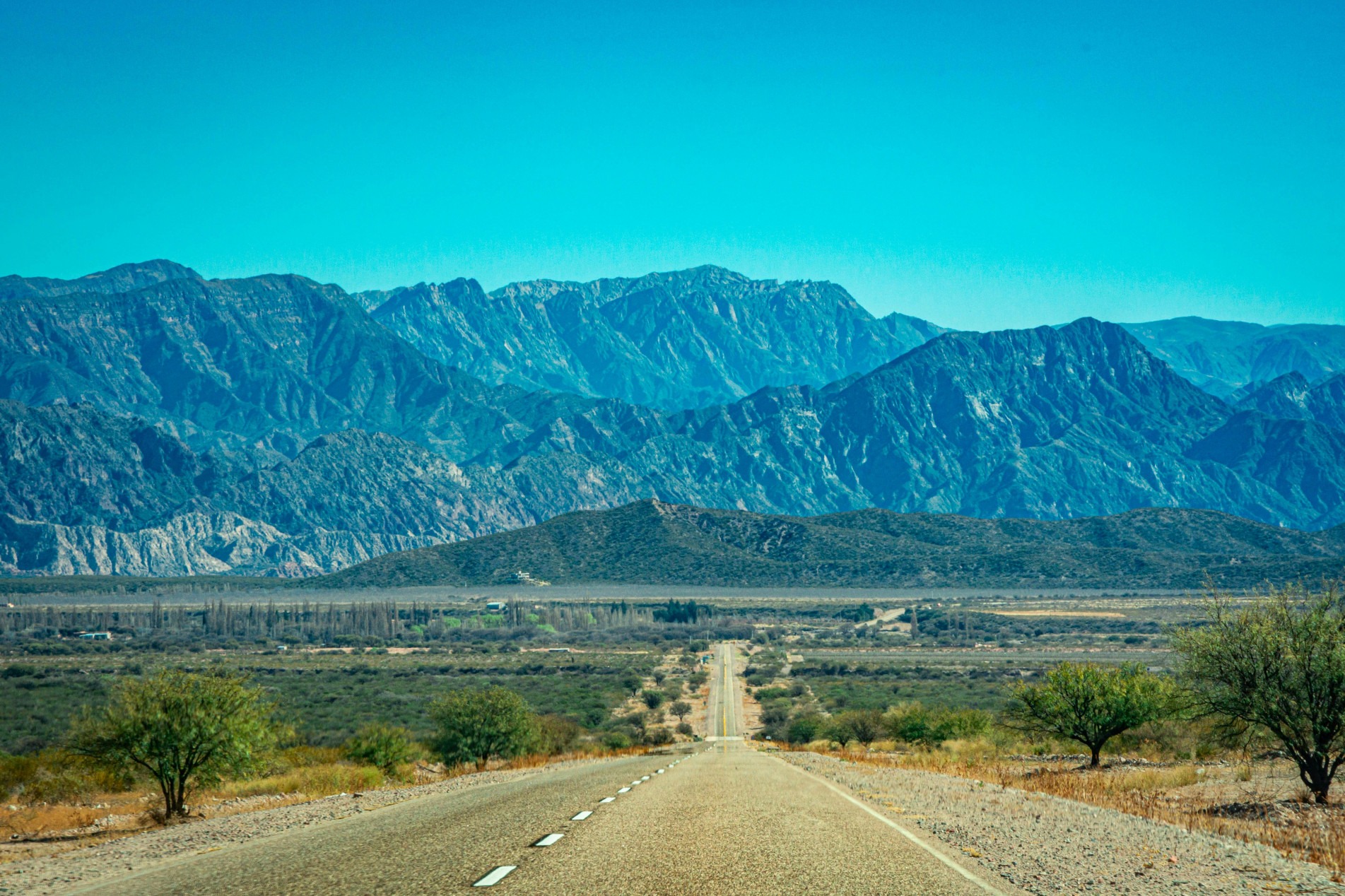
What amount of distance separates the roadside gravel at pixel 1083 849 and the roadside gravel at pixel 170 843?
9.25 metres

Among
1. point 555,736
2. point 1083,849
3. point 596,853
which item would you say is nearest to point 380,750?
point 555,736

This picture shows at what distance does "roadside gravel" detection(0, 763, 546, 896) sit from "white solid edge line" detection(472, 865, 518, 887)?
13.9ft

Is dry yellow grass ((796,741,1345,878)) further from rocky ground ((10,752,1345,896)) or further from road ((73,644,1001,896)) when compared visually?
road ((73,644,1001,896))

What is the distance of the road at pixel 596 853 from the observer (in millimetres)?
10852

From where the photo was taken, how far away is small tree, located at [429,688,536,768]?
147 ft

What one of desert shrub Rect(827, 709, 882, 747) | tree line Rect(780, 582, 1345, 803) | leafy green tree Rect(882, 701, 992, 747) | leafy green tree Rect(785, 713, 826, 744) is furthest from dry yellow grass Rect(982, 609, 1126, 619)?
tree line Rect(780, 582, 1345, 803)

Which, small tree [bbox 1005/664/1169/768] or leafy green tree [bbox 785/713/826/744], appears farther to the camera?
leafy green tree [bbox 785/713/826/744]

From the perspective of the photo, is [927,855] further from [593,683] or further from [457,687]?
[593,683]

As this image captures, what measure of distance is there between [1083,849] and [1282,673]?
420 inches

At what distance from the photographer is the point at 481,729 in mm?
44969

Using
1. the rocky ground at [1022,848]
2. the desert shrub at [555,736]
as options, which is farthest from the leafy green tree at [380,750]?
the rocky ground at [1022,848]

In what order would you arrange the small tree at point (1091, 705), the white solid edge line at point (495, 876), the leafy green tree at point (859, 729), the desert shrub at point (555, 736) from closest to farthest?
the white solid edge line at point (495, 876), the small tree at point (1091, 705), the desert shrub at point (555, 736), the leafy green tree at point (859, 729)

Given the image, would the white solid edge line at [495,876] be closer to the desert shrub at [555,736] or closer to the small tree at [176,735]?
the small tree at [176,735]

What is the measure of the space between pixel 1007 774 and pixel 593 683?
6727 centimetres
